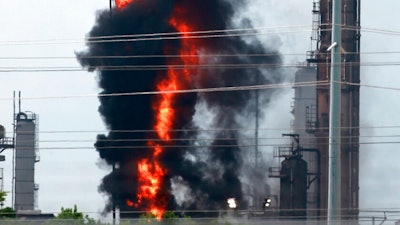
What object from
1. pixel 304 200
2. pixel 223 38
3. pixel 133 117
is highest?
pixel 223 38

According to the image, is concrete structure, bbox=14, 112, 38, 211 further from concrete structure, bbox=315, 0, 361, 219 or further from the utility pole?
the utility pole

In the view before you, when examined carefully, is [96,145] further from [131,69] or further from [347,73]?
[347,73]

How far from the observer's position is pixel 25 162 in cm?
6109

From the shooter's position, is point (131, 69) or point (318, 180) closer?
point (131, 69)

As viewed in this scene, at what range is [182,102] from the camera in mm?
52562

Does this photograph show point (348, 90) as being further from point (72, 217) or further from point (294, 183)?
point (72, 217)

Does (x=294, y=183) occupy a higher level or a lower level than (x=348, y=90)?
lower

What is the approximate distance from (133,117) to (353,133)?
10.3m

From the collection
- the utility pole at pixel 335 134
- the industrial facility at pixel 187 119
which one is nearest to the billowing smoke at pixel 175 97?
the industrial facility at pixel 187 119

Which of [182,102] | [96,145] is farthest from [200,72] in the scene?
[96,145]

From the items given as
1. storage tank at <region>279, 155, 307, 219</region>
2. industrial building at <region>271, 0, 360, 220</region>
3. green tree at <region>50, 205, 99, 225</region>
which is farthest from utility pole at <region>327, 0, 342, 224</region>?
storage tank at <region>279, 155, 307, 219</region>

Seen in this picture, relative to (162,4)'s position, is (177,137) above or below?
below

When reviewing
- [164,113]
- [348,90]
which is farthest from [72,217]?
[348,90]

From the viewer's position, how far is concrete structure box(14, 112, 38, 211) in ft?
198
